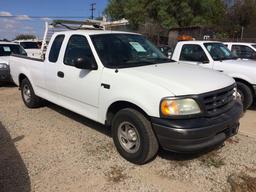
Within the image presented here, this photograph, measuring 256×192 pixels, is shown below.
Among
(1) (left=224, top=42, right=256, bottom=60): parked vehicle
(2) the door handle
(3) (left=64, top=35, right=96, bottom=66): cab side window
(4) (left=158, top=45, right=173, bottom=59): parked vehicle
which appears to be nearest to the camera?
(3) (left=64, top=35, right=96, bottom=66): cab side window

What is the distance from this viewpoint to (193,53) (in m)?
7.62

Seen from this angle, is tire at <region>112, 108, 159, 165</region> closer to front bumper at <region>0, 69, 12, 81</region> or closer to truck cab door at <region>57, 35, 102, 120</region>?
truck cab door at <region>57, 35, 102, 120</region>

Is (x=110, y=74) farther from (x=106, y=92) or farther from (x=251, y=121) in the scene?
(x=251, y=121)

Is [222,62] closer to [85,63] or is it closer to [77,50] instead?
[77,50]

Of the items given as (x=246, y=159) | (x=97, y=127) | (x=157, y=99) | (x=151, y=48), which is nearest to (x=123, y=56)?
(x=151, y=48)

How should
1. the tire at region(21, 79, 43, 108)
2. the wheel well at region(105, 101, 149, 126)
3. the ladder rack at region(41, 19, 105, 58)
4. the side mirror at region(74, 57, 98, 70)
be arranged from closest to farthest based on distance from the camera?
the wheel well at region(105, 101, 149, 126) → the side mirror at region(74, 57, 98, 70) → the tire at region(21, 79, 43, 108) → the ladder rack at region(41, 19, 105, 58)

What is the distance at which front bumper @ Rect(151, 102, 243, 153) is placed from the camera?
3.40m

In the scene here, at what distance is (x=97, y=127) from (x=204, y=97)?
104 inches

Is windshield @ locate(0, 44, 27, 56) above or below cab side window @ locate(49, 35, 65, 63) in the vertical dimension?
below

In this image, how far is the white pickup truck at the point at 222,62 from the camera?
658 cm

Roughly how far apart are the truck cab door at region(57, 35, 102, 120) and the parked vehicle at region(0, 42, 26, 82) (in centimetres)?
554

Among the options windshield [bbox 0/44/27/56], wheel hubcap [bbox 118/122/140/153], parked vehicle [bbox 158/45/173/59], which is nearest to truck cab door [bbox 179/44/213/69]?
parked vehicle [bbox 158/45/173/59]

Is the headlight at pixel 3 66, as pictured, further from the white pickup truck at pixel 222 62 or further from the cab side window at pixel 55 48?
the white pickup truck at pixel 222 62

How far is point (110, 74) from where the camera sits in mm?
4141
